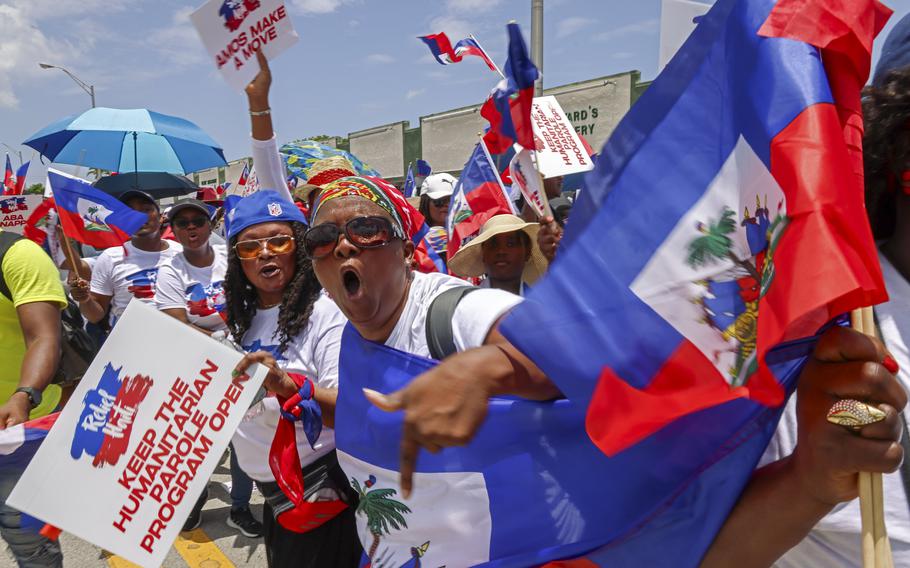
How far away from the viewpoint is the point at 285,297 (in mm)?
2434

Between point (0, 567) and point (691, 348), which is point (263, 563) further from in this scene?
point (691, 348)

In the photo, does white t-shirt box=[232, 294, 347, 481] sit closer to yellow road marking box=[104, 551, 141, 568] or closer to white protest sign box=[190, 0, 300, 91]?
white protest sign box=[190, 0, 300, 91]

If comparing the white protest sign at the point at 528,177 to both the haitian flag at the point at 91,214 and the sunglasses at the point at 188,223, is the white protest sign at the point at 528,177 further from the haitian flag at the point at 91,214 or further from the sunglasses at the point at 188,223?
the haitian flag at the point at 91,214

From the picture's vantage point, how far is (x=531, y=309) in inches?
43.8

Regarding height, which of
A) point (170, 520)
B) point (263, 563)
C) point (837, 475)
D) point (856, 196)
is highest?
point (856, 196)

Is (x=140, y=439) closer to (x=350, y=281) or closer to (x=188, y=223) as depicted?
(x=350, y=281)

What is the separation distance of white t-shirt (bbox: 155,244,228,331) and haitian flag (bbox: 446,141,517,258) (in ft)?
4.87

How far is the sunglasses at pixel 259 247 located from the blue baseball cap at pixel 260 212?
2.7 inches

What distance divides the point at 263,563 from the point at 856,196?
142 inches

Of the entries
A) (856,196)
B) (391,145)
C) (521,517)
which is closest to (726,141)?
(856,196)

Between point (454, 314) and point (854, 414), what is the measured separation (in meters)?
0.89

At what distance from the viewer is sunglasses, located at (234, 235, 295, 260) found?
99.3 inches

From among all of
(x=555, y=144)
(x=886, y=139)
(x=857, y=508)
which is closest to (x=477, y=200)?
(x=555, y=144)

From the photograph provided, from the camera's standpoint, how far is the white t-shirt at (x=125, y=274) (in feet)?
14.0
